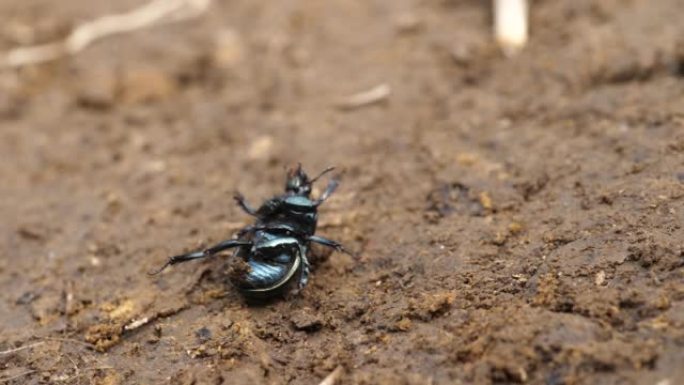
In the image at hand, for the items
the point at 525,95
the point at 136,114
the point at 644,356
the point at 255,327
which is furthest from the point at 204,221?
the point at 644,356

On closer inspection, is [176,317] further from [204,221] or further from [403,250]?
[403,250]

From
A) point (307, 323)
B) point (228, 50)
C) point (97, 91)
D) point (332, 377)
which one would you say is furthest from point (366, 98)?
point (332, 377)

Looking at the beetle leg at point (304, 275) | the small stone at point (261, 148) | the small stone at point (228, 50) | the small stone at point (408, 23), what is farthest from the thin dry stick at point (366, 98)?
the beetle leg at point (304, 275)

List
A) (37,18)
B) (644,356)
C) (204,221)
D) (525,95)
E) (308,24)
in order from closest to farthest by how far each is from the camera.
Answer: (644,356) < (204,221) < (525,95) < (308,24) < (37,18)

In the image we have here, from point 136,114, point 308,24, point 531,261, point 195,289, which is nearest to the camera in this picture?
point 531,261

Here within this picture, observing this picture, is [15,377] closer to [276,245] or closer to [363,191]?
[276,245]

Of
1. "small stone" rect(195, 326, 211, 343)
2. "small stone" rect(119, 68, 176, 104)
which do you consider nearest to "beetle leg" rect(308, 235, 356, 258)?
"small stone" rect(195, 326, 211, 343)

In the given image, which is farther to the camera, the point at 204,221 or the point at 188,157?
the point at 188,157
